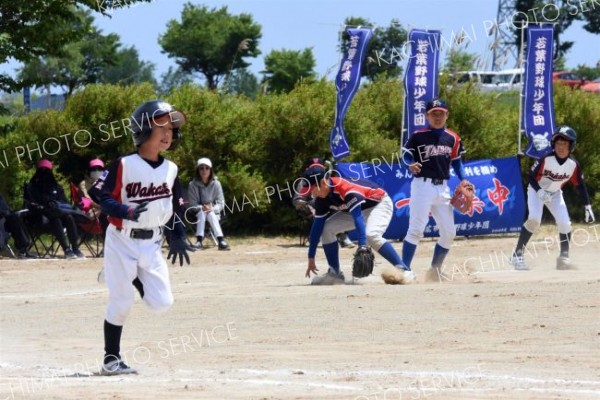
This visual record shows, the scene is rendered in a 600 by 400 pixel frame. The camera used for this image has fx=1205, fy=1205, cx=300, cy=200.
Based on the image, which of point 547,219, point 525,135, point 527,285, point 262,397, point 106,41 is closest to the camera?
point 262,397

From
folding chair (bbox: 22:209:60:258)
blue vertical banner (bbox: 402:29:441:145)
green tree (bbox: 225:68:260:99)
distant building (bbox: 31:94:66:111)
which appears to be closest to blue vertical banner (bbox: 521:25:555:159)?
blue vertical banner (bbox: 402:29:441:145)

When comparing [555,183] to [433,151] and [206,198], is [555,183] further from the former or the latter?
[206,198]

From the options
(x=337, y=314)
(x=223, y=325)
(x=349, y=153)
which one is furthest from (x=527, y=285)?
(x=349, y=153)

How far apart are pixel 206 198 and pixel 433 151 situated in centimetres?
782

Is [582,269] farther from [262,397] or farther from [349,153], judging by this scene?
[262,397]

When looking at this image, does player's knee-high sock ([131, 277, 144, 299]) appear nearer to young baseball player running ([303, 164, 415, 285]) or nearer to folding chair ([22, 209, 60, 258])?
young baseball player running ([303, 164, 415, 285])

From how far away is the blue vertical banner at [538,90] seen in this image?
78.6ft

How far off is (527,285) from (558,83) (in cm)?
1569

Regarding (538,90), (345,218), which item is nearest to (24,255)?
(345,218)

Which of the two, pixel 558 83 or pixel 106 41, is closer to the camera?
pixel 558 83

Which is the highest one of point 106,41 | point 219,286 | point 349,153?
point 106,41

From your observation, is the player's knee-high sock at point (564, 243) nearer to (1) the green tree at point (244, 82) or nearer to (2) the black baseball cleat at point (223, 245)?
(2) the black baseball cleat at point (223, 245)

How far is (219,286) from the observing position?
1506cm

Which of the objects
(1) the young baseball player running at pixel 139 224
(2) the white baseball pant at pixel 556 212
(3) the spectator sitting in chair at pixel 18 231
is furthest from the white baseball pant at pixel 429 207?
(3) the spectator sitting in chair at pixel 18 231
